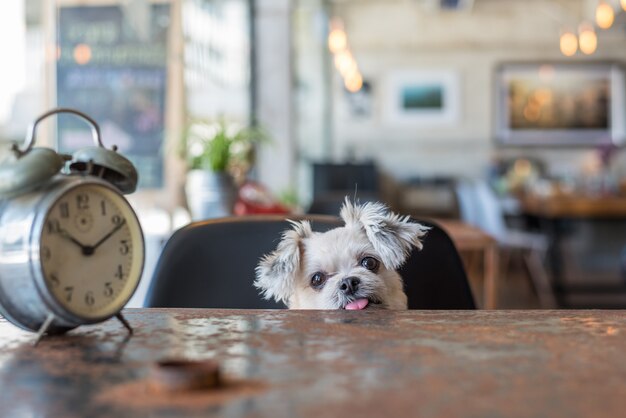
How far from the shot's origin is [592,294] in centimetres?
701

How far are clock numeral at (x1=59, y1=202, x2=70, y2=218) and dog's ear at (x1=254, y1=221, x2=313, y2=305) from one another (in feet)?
2.14

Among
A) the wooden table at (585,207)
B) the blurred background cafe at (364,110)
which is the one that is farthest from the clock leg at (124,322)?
the wooden table at (585,207)

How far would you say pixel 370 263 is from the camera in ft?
5.31

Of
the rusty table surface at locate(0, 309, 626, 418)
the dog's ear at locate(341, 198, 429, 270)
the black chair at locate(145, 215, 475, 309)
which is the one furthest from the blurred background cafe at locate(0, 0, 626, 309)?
the rusty table surface at locate(0, 309, 626, 418)

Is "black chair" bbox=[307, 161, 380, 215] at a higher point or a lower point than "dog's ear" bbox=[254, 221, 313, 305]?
higher

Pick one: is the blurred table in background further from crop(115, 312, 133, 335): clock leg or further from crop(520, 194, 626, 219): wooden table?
crop(115, 312, 133, 335): clock leg

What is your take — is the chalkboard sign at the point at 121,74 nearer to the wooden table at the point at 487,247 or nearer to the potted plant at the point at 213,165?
the potted plant at the point at 213,165

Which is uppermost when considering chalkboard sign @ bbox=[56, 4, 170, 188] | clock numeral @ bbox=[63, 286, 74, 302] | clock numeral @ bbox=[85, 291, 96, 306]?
chalkboard sign @ bbox=[56, 4, 170, 188]

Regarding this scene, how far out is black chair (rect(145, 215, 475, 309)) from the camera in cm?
162

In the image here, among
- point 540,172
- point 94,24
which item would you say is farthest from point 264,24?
point 540,172

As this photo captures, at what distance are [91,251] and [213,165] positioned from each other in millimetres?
2943

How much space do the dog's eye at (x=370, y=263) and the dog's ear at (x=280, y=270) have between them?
0.13 metres

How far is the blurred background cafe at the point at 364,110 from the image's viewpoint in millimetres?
3770

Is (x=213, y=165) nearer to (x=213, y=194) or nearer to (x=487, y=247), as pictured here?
(x=213, y=194)
